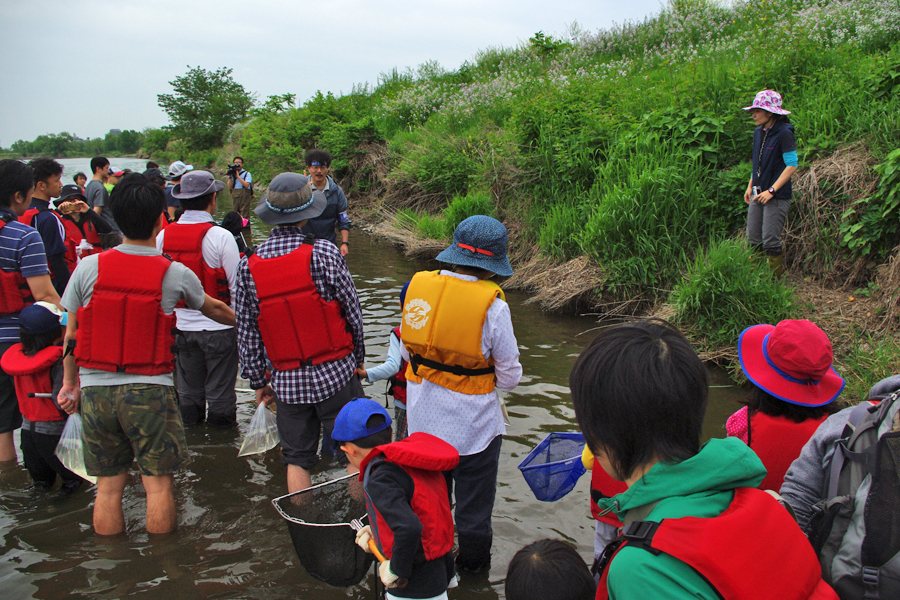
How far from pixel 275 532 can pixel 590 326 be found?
16.3ft

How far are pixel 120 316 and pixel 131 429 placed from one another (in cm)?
65

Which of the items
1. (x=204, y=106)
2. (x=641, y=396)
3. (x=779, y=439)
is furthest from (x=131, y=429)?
(x=204, y=106)

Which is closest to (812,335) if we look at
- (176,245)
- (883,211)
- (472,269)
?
(472,269)

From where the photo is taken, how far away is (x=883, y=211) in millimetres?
5910

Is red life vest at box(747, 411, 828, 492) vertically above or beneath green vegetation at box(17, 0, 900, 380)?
beneath

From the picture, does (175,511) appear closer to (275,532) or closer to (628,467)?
(275,532)

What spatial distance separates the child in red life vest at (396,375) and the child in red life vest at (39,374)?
2.08 meters

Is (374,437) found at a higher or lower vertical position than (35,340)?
lower

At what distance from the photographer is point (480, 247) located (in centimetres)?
285

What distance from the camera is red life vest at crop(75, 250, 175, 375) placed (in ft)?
10.4

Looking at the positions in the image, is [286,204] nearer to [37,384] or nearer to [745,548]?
[37,384]

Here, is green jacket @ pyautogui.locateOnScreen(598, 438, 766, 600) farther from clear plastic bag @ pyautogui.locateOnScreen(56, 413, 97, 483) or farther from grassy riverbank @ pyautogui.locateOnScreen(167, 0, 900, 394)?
grassy riverbank @ pyautogui.locateOnScreen(167, 0, 900, 394)

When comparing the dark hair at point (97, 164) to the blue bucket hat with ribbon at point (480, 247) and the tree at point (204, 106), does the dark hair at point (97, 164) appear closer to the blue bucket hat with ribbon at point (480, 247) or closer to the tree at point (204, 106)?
the blue bucket hat with ribbon at point (480, 247)

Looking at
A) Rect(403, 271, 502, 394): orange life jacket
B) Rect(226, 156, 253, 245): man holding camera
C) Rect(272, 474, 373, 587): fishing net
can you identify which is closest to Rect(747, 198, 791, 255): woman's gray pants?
Rect(403, 271, 502, 394): orange life jacket
